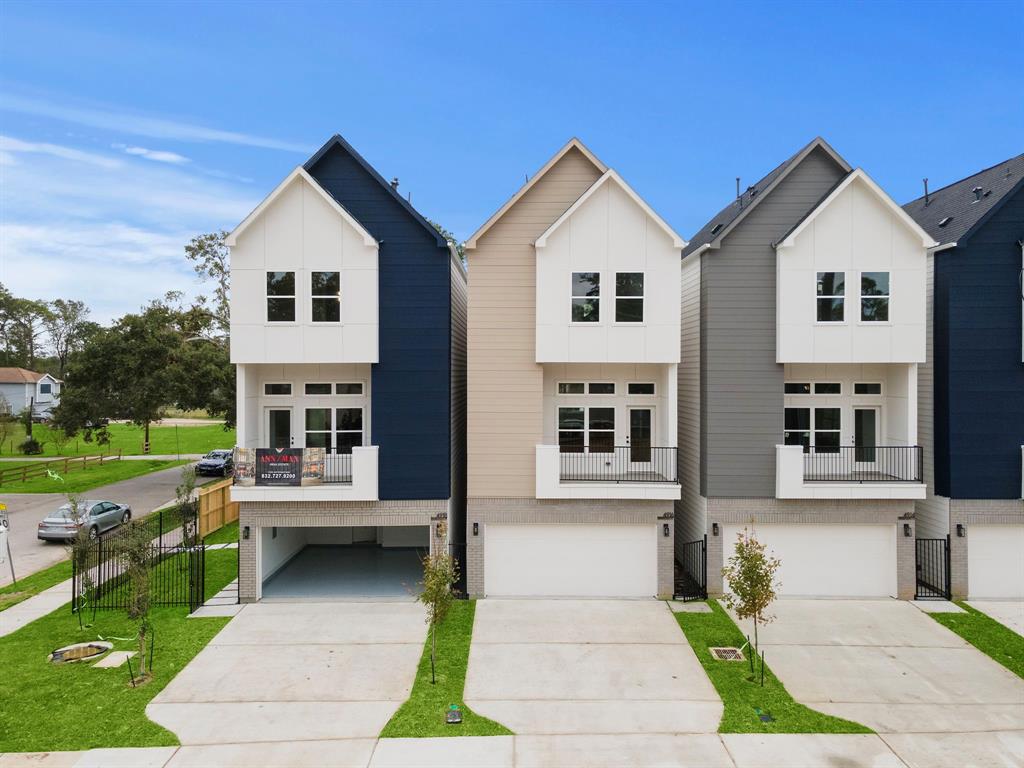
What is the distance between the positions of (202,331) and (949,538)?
110 ft

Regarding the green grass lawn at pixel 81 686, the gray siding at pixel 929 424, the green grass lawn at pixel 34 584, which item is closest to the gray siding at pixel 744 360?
the gray siding at pixel 929 424

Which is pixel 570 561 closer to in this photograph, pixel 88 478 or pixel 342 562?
pixel 342 562

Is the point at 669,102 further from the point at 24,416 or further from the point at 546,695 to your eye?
the point at 24,416

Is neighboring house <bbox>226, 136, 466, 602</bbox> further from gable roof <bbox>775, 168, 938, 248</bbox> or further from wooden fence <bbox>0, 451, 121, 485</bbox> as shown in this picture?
wooden fence <bbox>0, 451, 121, 485</bbox>

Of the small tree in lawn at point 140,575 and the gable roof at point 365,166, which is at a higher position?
the gable roof at point 365,166

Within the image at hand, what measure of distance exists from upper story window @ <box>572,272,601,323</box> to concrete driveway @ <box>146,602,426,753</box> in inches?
303

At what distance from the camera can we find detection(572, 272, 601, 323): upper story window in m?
13.7

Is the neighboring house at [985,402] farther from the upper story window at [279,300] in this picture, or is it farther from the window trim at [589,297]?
the upper story window at [279,300]

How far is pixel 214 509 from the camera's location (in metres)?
20.8

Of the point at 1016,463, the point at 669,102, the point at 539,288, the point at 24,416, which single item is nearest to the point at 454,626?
the point at 539,288

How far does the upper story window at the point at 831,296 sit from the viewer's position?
13.8 m

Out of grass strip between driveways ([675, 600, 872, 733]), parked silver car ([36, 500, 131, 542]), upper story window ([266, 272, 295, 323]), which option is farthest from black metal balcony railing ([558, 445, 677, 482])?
parked silver car ([36, 500, 131, 542])

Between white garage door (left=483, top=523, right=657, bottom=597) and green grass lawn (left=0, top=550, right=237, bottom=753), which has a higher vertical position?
white garage door (left=483, top=523, right=657, bottom=597)

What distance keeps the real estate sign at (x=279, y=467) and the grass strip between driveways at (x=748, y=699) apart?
30.0 feet
